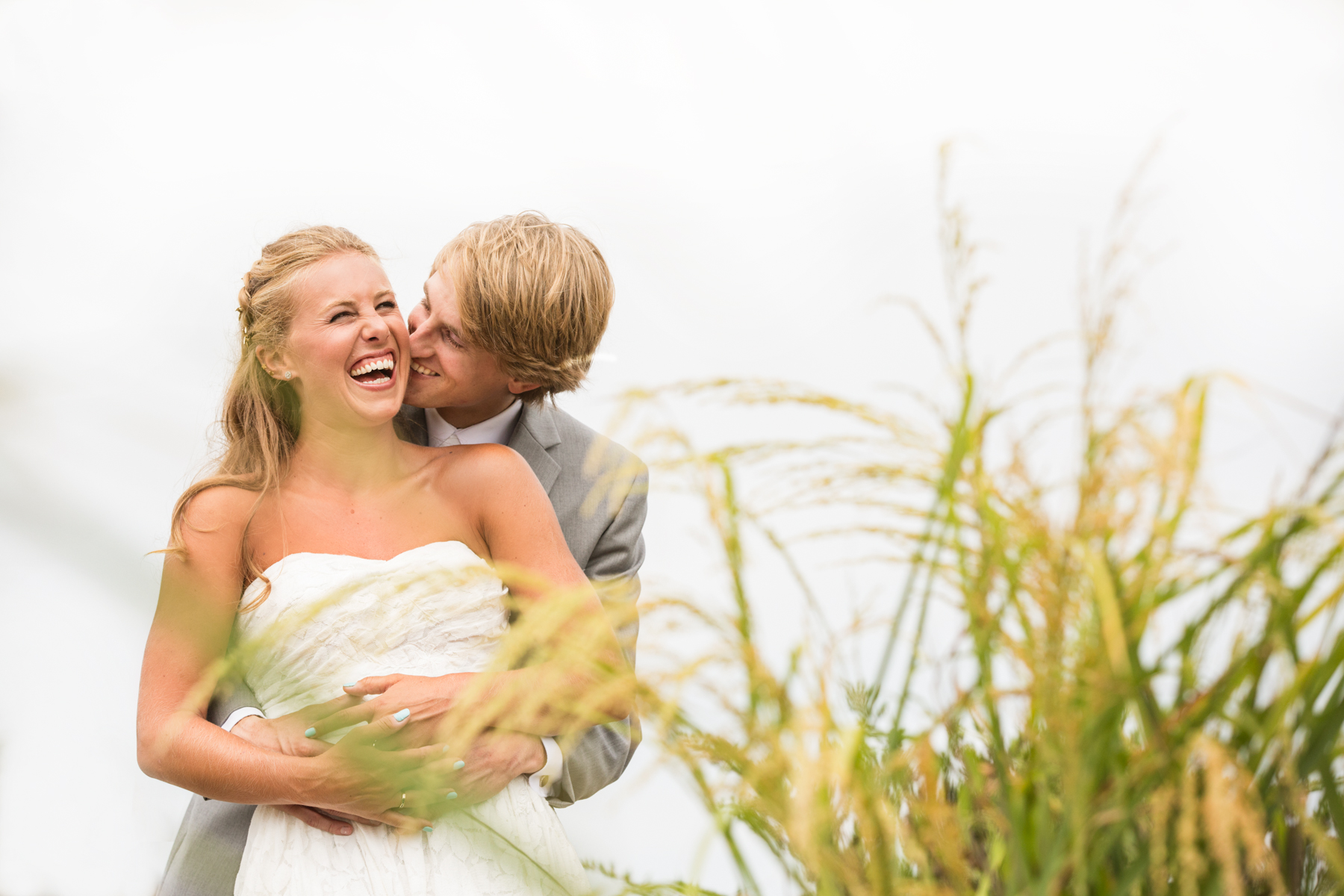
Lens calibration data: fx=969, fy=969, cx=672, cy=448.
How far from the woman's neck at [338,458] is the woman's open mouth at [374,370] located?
87mm

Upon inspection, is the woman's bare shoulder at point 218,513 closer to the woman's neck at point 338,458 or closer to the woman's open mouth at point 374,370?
the woman's neck at point 338,458

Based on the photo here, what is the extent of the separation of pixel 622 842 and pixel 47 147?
1936mm

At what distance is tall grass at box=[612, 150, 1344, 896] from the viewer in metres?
0.39

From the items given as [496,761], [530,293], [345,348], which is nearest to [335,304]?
[345,348]

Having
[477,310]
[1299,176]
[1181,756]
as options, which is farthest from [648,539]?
[1181,756]

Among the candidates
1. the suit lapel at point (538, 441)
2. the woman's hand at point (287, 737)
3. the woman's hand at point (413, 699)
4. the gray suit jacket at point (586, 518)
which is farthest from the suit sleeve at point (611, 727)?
the woman's hand at point (287, 737)

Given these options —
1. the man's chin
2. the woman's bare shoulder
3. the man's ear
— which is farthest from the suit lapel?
the woman's bare shoulder

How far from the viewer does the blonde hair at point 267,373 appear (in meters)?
1.49

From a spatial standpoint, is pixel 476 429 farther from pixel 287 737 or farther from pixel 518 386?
pixel 287 737

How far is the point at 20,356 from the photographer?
4.77 ft

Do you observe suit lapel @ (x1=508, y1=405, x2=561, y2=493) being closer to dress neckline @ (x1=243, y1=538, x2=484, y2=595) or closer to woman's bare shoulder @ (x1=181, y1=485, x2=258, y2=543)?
dress neckline @ (x1=243, y1=538, x2=484, y2=595)

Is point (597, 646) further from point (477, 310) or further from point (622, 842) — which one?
point (622, 842)

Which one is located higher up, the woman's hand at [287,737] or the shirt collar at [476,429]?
the shirt collar at [476,429]

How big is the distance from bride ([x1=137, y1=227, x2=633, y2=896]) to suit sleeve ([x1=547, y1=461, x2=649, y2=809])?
8.4 inches
